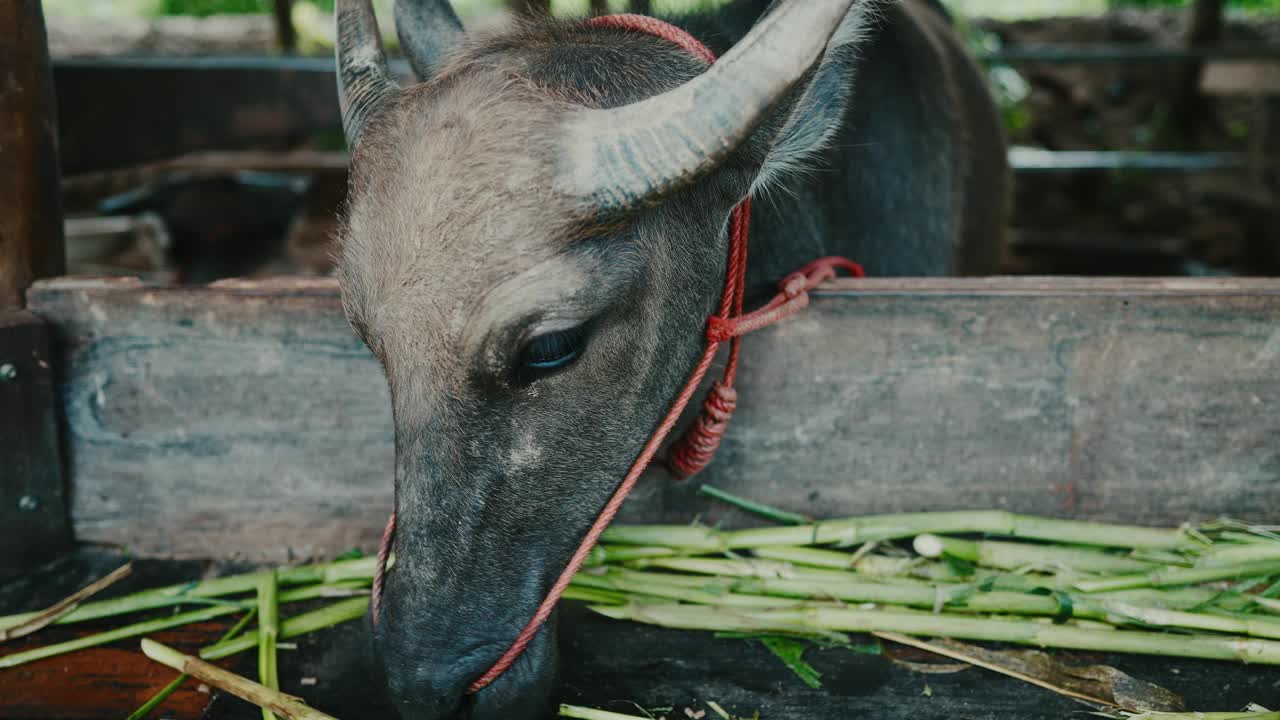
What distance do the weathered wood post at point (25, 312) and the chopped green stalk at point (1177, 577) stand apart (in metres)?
2.41

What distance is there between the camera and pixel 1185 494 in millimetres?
2332

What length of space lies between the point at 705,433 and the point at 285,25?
8.73 meters

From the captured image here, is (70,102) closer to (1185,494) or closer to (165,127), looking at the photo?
(165,127)

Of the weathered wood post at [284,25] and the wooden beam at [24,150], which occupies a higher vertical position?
the weathered wood post at [284,25]

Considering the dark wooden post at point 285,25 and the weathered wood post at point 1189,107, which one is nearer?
the weathered wood post at point 1189,107

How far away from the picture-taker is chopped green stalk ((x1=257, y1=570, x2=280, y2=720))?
6.19 ft

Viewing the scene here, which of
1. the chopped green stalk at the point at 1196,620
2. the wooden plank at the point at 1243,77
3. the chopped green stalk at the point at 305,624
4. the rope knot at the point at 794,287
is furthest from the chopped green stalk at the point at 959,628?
the wooden plank at the point at 1243,77

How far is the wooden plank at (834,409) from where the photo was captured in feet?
7.40

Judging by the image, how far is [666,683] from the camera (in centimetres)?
191

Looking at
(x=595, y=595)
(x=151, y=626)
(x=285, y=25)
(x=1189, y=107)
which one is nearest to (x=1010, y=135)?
(x=1189, y=107)

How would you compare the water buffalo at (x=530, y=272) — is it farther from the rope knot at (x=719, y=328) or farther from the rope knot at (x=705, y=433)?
the rope knot at (x=705, y=433)

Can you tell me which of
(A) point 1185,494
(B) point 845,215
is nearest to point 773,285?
(B) point 845,215

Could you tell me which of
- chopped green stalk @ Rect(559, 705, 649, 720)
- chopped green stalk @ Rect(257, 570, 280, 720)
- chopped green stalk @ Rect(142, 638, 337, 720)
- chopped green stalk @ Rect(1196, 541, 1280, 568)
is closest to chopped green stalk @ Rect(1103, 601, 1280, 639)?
chopped green stalk @ Rect(1196, 541, 1280, 568)

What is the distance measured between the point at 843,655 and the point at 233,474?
5.06 feet
